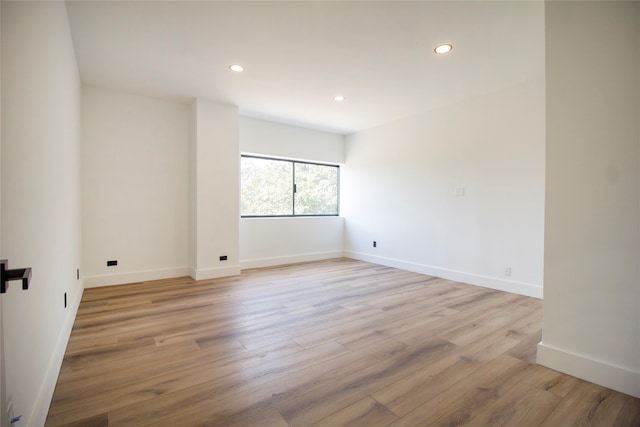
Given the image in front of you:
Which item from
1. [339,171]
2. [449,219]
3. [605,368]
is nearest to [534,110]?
[449,219]

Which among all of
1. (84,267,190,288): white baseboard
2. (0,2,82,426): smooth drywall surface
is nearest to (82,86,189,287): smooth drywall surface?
(84,267,190,288): white baseboard

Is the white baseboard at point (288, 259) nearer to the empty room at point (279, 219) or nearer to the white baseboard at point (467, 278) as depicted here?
the empty room at point (279, 219)

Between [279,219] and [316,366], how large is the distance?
3604 mm

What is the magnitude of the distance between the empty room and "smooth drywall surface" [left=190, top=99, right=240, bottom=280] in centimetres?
3

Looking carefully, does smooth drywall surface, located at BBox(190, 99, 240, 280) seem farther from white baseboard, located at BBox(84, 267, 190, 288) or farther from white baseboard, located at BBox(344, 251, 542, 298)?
white baseboard, located at BBox(344, 251, 542, 298)

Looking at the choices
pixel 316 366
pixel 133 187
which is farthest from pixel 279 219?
pixel 316 366

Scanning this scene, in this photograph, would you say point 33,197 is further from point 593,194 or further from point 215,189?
point 593,194

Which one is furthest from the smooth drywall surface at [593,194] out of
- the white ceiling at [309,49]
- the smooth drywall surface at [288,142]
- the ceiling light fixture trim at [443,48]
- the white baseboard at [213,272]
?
the smooth drywall surface at [288,142]

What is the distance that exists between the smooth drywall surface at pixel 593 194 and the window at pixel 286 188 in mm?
4159

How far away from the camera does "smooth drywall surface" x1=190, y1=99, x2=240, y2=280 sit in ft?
13.7

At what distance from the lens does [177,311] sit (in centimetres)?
295

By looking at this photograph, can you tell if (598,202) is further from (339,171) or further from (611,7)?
(339,171)

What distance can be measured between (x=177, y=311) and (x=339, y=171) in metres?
4.25

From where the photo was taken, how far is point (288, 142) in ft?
17.6
